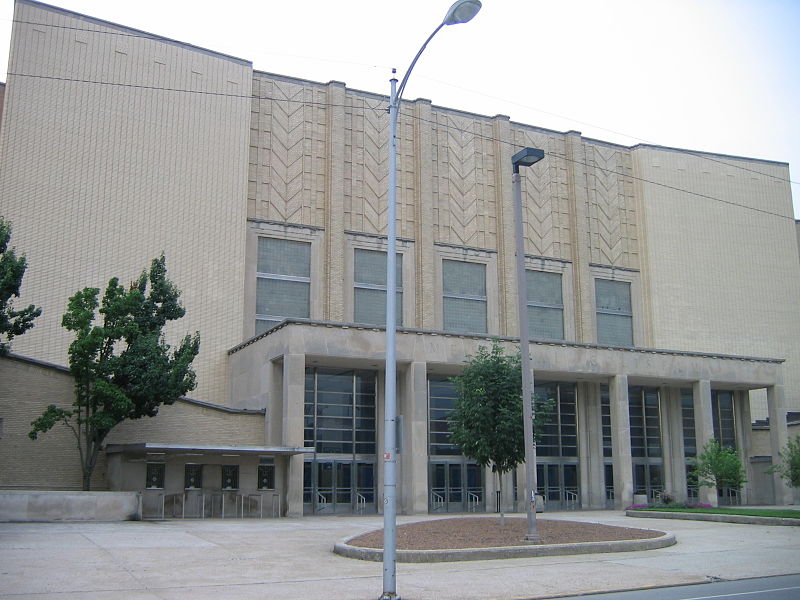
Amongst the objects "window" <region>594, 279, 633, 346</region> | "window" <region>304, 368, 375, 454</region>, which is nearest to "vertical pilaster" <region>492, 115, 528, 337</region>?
"window" <region>594, 279, 633, 346</region>

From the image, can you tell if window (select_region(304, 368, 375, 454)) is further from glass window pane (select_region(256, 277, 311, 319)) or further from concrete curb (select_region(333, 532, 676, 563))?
concrete curb (select_region(333, 532, 676, 563))

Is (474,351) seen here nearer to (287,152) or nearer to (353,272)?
(353,272)

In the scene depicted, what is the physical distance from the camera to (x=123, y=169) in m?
40.3

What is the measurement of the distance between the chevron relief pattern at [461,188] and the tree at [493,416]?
22.8m

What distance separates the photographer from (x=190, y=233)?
136ft

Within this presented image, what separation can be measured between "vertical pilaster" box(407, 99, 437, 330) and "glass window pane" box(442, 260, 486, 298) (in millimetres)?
1032

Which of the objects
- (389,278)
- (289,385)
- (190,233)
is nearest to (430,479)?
(289,385)

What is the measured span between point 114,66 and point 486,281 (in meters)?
23.2

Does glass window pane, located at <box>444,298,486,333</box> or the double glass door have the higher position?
glass window pane, located at <box>444,298,486,333</box>

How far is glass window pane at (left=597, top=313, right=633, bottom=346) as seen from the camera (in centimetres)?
5112

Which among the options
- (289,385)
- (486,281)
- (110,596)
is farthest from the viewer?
(486,281)

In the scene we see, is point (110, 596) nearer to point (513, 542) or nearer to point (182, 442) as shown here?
point (513, 542)

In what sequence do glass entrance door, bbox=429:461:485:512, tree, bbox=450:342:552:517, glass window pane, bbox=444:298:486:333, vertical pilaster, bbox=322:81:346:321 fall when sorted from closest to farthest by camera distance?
1. tree, bbox=450:342:552:517
2. glass entrance door, bbox=429:461:485:512
3. vertical pilaster, bbox=322:81:346:321
4. glass window pane, bbox=444:298:486:333

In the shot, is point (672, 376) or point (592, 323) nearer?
point (672, 376)
